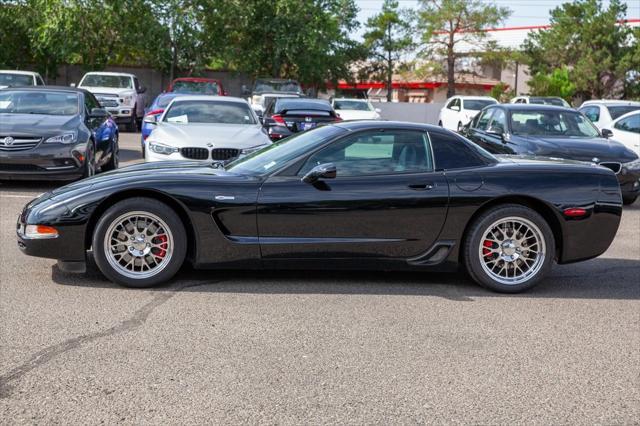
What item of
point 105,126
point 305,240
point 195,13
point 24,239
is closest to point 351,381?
point 305,240

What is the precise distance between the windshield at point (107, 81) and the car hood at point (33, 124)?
16023 millimetres

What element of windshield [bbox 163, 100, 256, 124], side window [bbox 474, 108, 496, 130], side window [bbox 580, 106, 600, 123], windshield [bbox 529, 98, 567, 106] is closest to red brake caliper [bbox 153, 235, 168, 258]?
windshield [bbox 163, 100, 256, 124]

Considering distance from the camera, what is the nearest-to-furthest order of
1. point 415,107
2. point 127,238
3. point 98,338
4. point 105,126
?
point 98,338
point 127,238
point 105,126
point 415,107

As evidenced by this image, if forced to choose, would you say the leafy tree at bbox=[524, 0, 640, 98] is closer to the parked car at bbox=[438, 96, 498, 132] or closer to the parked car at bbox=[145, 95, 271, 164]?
the parked car at bbox=[438, 96, 498, 132]

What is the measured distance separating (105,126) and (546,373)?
403 inches

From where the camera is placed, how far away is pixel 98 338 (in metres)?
5.01

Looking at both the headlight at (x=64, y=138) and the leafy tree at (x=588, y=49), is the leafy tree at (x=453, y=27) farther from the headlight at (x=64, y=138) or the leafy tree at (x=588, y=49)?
the headlight at (x=64, y=138)

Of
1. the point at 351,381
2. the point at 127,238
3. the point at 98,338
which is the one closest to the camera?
the point at 351,381

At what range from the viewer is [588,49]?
4875 cm

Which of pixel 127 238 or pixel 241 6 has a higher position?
pixel 241 6

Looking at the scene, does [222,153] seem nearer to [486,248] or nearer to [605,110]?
[486,248]

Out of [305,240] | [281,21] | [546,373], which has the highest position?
[281,21]

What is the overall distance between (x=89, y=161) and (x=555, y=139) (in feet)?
22.4

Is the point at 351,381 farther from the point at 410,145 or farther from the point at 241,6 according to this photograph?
the point at 241,6
